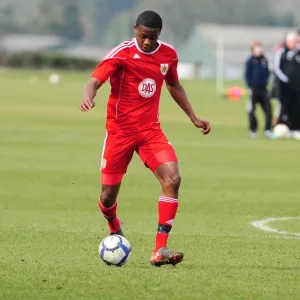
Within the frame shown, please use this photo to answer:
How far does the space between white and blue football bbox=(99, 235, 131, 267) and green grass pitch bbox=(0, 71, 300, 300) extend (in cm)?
9

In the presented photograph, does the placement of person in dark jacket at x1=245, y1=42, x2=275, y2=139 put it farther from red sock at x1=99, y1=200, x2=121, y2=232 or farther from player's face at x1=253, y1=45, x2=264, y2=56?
red sock at x1=99, y1=200, x2=121, y2=232

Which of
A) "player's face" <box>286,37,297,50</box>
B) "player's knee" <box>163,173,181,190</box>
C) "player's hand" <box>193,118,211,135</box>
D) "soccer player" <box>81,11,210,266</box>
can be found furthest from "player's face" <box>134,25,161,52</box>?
"player's face" <box>286,37,297,50</box>

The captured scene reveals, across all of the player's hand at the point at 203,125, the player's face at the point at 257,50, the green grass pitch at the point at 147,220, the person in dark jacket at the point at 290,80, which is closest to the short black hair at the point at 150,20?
the player's hand at the point at 203,125

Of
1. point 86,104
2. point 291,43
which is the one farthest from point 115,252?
point 291,43

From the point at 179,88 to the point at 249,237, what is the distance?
6.89ft

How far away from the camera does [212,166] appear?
19672mm

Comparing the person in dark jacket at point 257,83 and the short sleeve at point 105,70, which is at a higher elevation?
the short sleeve at point 105,70

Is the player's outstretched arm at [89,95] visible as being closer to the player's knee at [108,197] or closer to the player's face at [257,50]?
the player's knee at [108,197]

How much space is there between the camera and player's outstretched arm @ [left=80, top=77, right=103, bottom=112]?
30.0 feet

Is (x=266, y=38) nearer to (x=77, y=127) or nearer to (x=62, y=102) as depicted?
(x=62, y=102)

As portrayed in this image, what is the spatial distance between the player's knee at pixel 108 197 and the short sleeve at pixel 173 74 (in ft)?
3.76

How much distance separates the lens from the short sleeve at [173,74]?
1004 cm

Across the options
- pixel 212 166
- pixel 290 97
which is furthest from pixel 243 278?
pixel 290 97

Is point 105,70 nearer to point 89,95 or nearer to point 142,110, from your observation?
point 89,95
